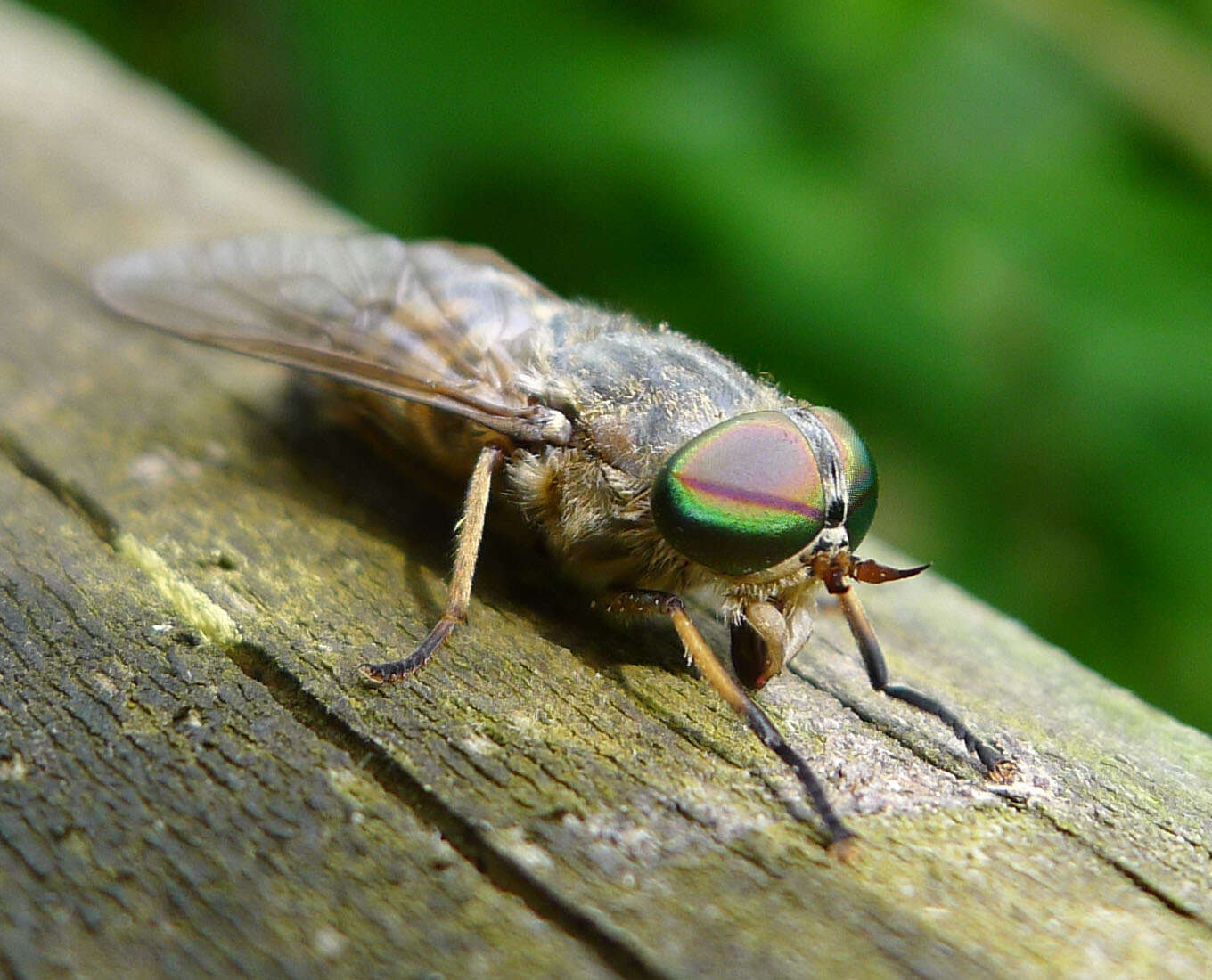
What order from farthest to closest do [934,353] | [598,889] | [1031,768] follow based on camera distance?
[934,353] < [1031,768] < [598,889]

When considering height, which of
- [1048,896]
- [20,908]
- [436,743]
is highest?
[1048,896]

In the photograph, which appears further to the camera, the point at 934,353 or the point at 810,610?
the point at 934,353

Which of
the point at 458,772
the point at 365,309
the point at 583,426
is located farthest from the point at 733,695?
the point at 365,309

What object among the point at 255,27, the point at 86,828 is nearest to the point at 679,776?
the point at 86,828

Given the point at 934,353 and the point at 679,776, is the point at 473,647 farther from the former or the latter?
the point at 934,353

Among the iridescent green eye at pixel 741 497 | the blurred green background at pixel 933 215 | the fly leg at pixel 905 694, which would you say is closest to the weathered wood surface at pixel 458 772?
the fly leg at pixel 905 694

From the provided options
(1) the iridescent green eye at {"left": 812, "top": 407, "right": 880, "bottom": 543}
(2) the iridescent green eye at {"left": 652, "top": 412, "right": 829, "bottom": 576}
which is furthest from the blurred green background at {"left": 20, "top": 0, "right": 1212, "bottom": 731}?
(2) the iridescent green eye at {"left": 652, "top": 412, "right": 829, "bottom": 576}
